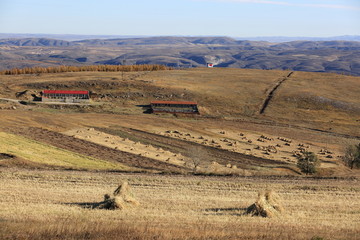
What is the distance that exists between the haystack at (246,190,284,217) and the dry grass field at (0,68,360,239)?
28.5 inches

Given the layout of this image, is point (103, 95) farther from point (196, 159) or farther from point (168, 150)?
point (196, 159)

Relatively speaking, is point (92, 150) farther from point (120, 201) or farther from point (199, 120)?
point (199, 120)

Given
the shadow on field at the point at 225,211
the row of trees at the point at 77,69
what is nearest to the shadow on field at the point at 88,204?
the shadow on field at the point at 225,211

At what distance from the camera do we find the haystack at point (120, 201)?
80.5 feet

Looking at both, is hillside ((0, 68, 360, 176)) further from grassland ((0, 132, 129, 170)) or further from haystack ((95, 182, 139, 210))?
haystack ((95, 182, 139, 210))

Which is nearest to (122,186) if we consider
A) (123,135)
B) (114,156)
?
(114,156)

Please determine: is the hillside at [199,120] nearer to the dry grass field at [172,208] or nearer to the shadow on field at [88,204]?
the dry grass field at [172,208]

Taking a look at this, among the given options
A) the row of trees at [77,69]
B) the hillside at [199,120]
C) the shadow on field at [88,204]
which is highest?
the shadow on field at [88,204]

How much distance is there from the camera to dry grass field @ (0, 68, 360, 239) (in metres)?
21.3

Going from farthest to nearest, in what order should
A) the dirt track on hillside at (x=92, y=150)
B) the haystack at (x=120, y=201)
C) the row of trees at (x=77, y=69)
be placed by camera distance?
the row of trees at (x=77, y=69) → the dirt track on hillside at (x=92, y=150) → the haystack at (x=120, y=201)

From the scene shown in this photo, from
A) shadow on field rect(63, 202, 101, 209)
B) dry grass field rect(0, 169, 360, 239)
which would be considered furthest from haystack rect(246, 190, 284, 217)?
shadow on field rect(63, 202, 101, 209)

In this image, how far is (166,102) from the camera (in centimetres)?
9988

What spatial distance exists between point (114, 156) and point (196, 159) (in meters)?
11.3

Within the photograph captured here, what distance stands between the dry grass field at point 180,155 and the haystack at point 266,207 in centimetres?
72
